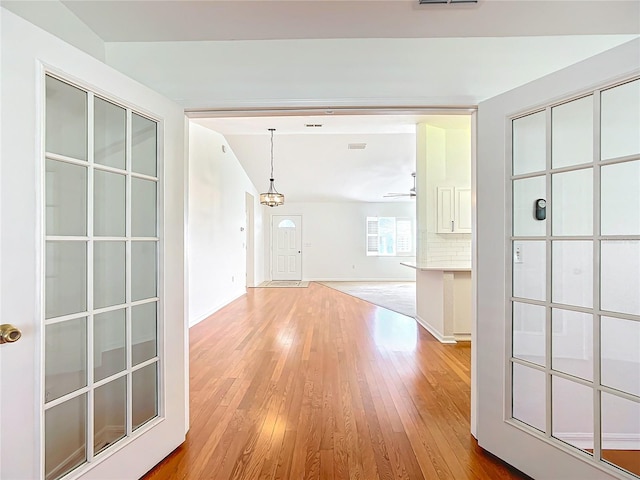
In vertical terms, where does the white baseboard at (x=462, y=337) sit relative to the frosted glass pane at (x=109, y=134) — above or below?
below

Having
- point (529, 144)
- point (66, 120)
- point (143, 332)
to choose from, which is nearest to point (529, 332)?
point (529, 144)

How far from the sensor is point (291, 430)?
215 centimetres

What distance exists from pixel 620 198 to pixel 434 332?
332 centimetres

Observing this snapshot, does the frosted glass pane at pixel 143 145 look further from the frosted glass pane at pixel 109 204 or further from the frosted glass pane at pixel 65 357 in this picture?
the frosted glass pane at pixel 65 357

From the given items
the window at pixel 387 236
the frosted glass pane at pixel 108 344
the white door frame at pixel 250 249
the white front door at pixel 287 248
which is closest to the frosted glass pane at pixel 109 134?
the frosted glass pane at pixel 108 344

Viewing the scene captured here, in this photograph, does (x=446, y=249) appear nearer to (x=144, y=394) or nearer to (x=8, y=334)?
(x=144, y=394)

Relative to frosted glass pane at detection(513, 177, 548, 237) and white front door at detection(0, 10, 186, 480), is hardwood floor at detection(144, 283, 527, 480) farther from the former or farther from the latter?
frosted glass pane at detection(513, 177, 548, 237)

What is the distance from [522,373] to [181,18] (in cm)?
263

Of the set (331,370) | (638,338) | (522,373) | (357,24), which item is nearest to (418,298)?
(331,370)

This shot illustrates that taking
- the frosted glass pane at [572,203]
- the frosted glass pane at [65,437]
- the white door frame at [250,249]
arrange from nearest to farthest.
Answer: the frosted glass pane at [65,437] → the frosted glass pane at [572,203] → the white door frame at [250,249]

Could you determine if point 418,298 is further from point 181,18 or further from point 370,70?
point 181,18

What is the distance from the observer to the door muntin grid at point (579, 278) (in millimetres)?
1441

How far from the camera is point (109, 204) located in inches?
64.4

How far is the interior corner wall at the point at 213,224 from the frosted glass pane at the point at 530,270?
3.29 metres
